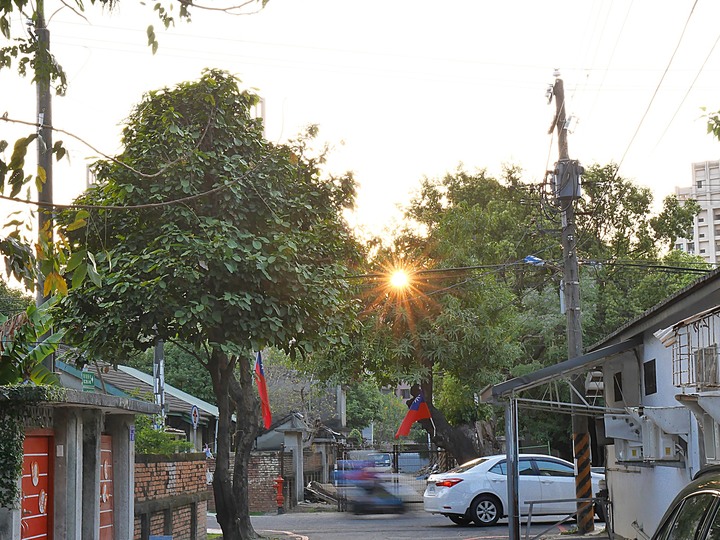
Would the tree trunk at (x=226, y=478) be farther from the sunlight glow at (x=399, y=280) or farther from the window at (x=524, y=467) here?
the sunlight glow at (x=399, y=280)

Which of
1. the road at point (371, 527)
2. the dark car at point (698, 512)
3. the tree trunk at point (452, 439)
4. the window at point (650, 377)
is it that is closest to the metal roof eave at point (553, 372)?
the window at point (650, 377)

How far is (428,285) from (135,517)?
16.2m

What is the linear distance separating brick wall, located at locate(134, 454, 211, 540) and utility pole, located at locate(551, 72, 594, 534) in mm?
7361

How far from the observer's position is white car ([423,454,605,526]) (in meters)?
22.2

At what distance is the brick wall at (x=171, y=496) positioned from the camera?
15367 mm

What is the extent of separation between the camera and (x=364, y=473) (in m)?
26.2

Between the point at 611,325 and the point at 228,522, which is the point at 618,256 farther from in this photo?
the point at 228,522

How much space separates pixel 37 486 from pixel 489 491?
517 inches

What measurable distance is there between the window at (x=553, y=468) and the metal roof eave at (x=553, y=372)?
682 centimetres

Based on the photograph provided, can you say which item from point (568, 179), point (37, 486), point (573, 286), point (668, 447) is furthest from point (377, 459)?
point (37, 486)

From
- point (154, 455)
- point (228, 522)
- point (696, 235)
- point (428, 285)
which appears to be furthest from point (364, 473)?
point (696, 235)

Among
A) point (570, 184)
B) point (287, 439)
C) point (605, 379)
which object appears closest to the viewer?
point (605, 379)

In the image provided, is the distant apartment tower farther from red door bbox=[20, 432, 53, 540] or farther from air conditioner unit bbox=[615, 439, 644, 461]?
red door bbox=[20, 432, 53, 540]

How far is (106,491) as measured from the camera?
13578 mm
